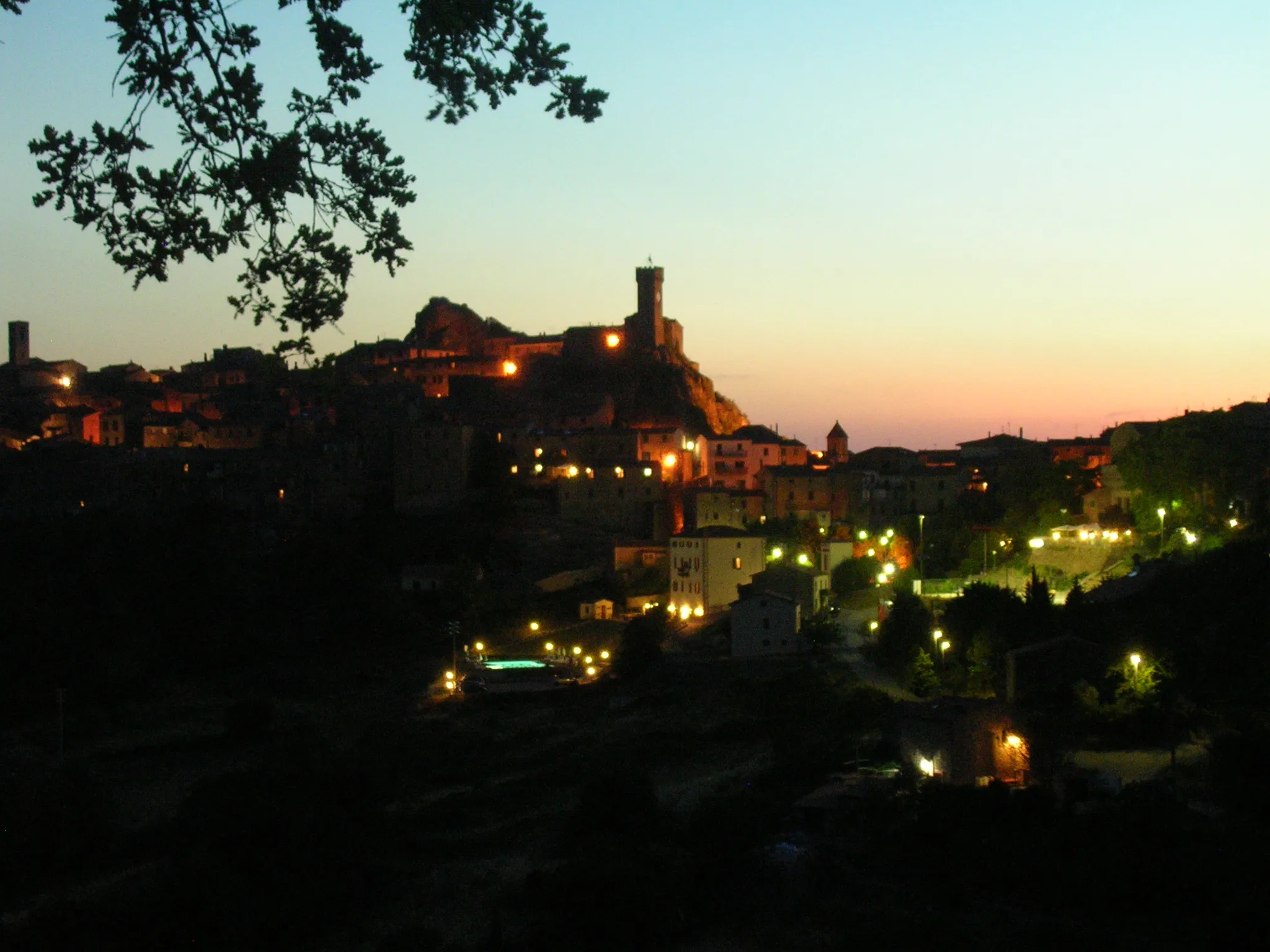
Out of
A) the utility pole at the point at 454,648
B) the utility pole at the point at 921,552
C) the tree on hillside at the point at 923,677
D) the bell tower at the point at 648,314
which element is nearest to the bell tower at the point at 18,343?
the bell tower at the point at 648,314

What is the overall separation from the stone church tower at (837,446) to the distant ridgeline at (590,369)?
5.38m

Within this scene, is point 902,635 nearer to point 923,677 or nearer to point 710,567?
point 923,677

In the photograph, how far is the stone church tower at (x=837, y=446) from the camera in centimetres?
5819

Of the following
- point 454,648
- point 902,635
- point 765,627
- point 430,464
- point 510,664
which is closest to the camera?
point 902,635

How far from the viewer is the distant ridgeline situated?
194 ft

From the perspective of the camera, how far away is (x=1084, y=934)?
14.8 meters

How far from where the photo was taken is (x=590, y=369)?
62.8 metres

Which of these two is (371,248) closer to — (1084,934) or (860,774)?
(1084,934)

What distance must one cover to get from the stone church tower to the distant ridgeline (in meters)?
5.38

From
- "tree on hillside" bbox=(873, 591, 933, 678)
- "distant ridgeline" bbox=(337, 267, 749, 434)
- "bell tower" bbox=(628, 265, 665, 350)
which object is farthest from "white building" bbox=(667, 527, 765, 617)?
"bell tower" bbox=(628, 265, 665, 350)

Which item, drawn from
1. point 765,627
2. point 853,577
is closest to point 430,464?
point 853,577

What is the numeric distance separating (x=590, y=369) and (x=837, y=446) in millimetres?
12572

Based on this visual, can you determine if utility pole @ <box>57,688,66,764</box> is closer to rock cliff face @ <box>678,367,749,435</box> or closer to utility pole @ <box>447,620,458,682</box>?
utility pole @ <box>447,620,458,682</box>

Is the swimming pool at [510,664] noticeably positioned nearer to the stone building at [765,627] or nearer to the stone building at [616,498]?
the stone building at [765,627]
